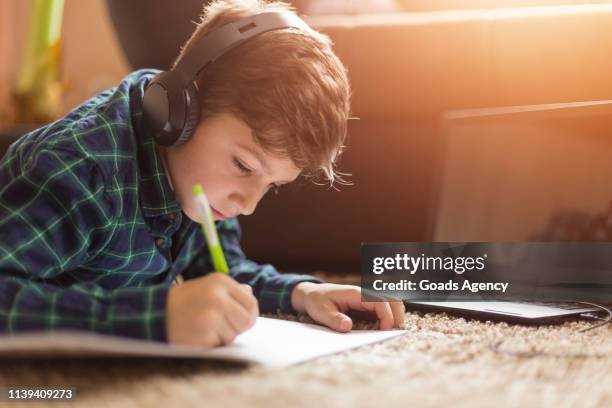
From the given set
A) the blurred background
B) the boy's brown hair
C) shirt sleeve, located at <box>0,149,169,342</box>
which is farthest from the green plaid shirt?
the blurred background

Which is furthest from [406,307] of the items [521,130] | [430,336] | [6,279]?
[6,279]

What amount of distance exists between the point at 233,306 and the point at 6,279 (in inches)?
8.1

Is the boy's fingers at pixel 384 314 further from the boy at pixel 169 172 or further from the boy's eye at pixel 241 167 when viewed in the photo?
the boy's eye at pixel 241 167

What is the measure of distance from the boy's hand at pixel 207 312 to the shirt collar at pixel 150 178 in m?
0.21

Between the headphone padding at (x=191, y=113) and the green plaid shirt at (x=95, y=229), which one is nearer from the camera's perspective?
the green plaid shirt at (x=95, y=229)

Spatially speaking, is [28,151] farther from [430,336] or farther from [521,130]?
[521,130]

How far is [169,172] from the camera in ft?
2.58

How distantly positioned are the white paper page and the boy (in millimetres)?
31

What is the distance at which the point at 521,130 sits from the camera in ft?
2.91

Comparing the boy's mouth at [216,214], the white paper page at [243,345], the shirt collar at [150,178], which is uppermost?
the shirt collar at [150,178]

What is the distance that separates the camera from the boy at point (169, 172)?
630 millimetres

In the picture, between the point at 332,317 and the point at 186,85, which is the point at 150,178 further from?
the point at 332,317

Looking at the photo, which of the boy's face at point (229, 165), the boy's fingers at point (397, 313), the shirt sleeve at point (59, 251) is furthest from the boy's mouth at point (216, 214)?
the boy's fingers at point (397, 313)

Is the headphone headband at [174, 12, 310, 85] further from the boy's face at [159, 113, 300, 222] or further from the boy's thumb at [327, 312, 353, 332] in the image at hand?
the boy's thumb at [327, 312, 353, 332]
